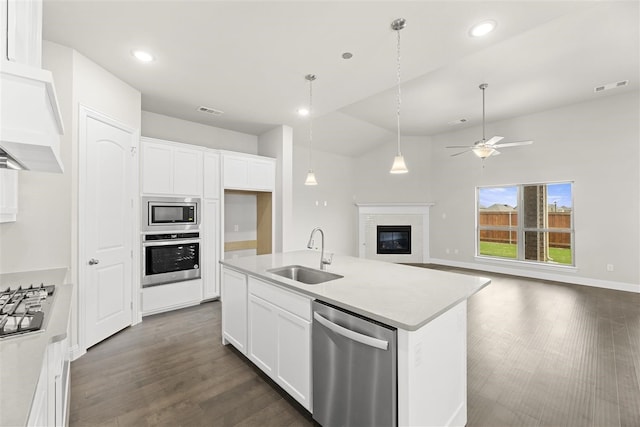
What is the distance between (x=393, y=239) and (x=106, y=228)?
21.0 ft

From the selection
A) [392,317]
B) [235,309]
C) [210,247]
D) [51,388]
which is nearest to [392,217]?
[210,247]

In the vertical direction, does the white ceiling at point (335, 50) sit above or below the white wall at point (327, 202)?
above

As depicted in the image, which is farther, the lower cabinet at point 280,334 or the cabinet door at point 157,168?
the cabinet door at point 157,168

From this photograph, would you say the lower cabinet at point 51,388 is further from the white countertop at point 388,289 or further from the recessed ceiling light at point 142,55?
the recessed ceiling light at point 142,55

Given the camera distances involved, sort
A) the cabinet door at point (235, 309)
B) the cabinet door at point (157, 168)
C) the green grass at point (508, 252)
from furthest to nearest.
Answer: the green grass at point (508, 252), the cabinet door at point (157, 168), the cabinet door at point (235, 309)

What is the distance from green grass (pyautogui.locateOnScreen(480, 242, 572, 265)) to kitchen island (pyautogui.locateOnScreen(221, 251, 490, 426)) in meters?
5.19

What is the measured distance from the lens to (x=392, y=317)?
1341 millimetres

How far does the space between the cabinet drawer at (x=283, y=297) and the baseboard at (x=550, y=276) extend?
19.6 feet

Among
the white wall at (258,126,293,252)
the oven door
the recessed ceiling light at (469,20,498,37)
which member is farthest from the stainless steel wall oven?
the recessed ceiling light at (469,20,498,37)

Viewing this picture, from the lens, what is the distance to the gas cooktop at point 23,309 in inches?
44.9

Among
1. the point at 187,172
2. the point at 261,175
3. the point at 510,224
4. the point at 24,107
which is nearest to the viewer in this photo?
the point at 24,107

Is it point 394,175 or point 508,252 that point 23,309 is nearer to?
point 394,175

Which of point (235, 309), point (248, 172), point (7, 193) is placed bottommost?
point (235, 309)

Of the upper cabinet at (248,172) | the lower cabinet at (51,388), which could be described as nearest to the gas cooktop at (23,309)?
the lower cabinet at (51,388)
